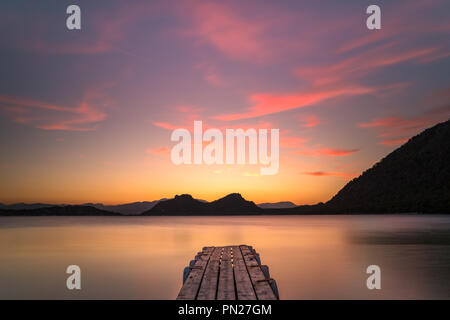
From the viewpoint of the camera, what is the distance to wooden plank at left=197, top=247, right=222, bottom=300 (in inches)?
342

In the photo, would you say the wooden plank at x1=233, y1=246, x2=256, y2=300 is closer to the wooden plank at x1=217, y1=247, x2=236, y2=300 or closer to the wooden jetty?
the wooden jetty

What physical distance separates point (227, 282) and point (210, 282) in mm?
434

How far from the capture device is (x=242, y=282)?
392 inches

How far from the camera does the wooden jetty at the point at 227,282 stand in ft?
28.3

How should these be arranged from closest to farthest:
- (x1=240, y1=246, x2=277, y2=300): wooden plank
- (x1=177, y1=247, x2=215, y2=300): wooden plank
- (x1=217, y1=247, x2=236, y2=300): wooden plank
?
(x1=240, y1=246, x2=277, y2=300): wooden plank → (x1=177, y1=247, x2=215, y2=300): wooden plank → (x1=217, y1=247, x2=236, y2=300): wooden plank

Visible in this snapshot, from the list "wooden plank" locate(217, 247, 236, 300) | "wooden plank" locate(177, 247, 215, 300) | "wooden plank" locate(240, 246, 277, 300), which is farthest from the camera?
"wooden plank" locate(217, 247, 236, 300)

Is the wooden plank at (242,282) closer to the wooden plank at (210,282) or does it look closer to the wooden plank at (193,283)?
the wooden plank at (210,282)

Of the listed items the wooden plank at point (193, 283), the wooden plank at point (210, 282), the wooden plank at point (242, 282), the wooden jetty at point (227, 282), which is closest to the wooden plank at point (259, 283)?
the wooden jetty at point (227, 282)

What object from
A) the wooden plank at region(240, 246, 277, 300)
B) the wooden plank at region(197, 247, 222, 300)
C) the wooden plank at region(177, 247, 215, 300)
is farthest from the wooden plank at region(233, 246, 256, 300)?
the wooden plank at region(177, 247, 215, 300)

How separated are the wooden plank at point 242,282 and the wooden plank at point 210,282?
0.55 m
